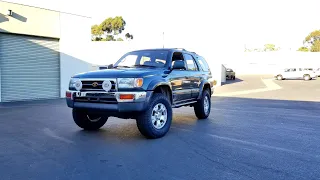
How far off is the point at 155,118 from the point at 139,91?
0.84 meters

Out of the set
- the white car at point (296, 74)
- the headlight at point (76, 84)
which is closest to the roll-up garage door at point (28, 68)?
the headlight at point (76, 84)

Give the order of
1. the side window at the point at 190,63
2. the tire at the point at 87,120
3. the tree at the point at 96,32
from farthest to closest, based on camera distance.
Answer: the tree at the point at 96,32, the side window at the point at 190,63, the tire at the point at 87,120

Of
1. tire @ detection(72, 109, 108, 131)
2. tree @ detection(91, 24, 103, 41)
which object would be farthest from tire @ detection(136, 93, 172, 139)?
tree @ detection(91, 24, 103, 41)

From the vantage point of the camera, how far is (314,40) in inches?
3243

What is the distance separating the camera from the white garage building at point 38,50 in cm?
1383

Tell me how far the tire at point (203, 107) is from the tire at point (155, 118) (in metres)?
2.19

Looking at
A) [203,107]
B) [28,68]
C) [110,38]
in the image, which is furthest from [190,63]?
[110,38]

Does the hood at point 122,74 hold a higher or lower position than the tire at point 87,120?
higher

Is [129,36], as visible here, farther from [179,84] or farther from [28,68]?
[179,84]

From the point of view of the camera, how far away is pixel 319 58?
2077 inches

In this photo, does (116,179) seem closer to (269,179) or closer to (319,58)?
(269,179)

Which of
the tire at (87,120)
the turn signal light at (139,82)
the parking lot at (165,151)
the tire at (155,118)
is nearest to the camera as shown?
the parking lot at (165,151)

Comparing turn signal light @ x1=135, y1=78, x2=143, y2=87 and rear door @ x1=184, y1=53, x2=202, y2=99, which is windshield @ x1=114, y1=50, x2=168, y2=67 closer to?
rear door @ x1=184, y1=53, x2=202, y2=99

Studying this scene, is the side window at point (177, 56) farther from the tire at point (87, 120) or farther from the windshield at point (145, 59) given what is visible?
the tire at point (87, 120)
